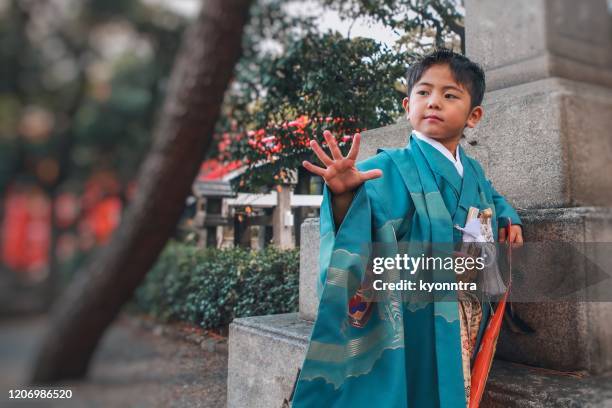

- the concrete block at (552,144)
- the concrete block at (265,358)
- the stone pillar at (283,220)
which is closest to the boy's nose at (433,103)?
the concrete block at (552,144)

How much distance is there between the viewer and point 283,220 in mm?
2828

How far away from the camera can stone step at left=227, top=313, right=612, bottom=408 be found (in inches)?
39.7

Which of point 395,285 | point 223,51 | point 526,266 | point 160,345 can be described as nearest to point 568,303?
point 526,266

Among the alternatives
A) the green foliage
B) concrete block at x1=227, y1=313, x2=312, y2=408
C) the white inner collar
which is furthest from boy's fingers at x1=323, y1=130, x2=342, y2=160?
the green foliage

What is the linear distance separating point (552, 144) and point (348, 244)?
0.75m

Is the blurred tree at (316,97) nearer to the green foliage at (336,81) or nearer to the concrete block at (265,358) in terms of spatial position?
the green foliage at (336,81)

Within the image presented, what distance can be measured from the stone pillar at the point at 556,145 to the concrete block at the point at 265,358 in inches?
25.7

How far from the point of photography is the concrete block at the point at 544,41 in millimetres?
1263

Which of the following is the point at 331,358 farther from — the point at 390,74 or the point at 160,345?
the point at 160,345

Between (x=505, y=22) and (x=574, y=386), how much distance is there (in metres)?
1.11

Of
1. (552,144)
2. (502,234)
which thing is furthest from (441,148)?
(552,144)

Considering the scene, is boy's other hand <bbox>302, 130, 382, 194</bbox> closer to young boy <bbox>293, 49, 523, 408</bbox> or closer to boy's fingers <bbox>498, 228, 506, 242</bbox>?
young boy <bbox>293, 49, 523, 408</bbox>

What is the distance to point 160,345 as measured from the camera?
148 inches

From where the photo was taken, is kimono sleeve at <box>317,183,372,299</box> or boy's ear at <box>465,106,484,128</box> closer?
kimono sleeve at <box>317,183,372,299</box>
